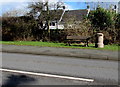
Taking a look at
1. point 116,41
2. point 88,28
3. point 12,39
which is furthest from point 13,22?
point 116,41

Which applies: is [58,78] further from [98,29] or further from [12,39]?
[12,39]

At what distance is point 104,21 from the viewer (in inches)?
827

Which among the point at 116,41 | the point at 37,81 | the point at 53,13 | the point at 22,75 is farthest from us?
the point at 53,13

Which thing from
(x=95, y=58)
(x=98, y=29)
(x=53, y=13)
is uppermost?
(x=53, y=13)

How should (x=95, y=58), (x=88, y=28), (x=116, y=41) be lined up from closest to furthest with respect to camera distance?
(x=95, y=58)
(x=116, y=41)
(x=88, y=28)

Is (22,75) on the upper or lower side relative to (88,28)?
lower

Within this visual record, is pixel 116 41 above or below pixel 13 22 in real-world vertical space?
below

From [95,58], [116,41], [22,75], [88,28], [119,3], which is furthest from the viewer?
[119,3]

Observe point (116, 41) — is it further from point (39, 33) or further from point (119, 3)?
point (39, 33)

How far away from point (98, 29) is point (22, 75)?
15.2 meters

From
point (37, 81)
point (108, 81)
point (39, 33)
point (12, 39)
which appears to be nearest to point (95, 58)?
point (108, 81)

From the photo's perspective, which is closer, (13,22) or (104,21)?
(104,21)

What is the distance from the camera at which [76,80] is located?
5895 millimetres

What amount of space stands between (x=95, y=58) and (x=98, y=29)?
33.3 ft
